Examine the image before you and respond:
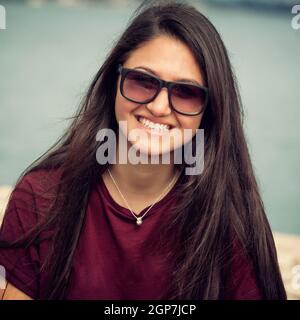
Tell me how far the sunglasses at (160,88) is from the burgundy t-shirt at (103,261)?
1.82 feet

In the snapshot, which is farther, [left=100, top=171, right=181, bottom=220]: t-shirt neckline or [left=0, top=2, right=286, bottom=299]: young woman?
[left=100, top=171, right=181, bottom=220]: t-shirt neckline

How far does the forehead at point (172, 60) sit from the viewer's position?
2.38 metres

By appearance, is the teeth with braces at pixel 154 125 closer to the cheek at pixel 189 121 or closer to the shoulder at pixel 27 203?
the cheek at pixel 189 121

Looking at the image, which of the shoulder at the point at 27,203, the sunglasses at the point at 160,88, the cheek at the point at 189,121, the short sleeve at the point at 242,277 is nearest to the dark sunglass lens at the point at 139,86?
the sunglasses at the point at 160,88

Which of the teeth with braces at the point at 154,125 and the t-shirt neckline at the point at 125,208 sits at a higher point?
the teeth with braces at the point at 154,125

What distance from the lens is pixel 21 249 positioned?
2467mm

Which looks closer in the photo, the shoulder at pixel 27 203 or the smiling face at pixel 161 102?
the smiling face at pixel 161 102

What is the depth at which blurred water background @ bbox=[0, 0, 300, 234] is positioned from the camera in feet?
29.6

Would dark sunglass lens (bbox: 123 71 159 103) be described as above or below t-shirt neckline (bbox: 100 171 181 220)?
above

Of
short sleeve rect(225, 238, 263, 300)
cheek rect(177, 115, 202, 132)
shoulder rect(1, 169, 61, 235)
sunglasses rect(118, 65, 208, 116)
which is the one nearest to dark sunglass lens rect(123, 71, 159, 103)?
sunglasses rect(118, 65, 208, 116)

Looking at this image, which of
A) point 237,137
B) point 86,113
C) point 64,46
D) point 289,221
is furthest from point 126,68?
point 64,46

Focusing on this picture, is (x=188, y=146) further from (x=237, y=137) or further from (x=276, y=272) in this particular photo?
(x=276, y=272)

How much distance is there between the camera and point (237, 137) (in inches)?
103

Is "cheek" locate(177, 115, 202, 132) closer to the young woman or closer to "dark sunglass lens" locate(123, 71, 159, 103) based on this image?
the young woman
